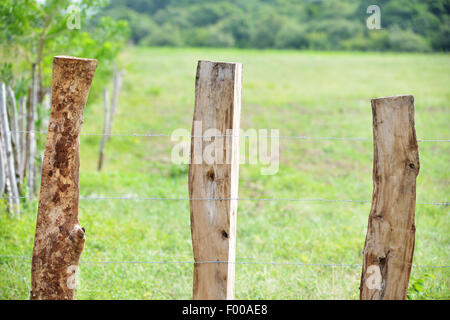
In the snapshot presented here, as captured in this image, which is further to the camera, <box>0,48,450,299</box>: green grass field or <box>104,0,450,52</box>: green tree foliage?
<box>104,0,450,52</box>: green tree foliage

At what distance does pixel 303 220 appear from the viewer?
5.43 metres

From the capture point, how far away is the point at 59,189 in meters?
2.50

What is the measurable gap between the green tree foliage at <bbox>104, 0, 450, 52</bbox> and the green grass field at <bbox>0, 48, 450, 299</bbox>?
13376 millimetres

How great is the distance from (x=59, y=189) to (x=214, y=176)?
87 cm

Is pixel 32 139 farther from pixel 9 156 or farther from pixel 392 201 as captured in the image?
pixel 392 201

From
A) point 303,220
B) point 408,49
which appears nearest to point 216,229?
point 303,220

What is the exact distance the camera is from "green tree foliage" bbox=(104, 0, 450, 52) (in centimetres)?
2594

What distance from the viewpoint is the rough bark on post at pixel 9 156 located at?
14.7 ft

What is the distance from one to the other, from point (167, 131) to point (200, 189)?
784 centimetres
